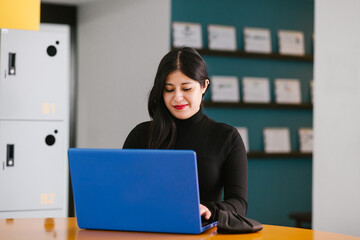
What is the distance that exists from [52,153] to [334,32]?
6.11 ft

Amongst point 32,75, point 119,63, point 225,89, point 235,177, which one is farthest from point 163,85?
point 225,89

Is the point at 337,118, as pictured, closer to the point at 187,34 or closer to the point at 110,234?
the point at 187,34

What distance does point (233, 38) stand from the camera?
16.6 ft

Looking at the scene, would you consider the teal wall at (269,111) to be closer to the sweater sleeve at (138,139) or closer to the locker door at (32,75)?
the locker door at (32,75)

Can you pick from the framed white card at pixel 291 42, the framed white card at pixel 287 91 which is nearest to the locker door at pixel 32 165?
the framed white card at pixel 287 91

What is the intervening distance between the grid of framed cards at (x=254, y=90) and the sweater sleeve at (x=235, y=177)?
2.85 metres

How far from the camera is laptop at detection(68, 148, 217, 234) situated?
153 cm

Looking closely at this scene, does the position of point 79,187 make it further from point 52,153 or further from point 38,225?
point 52,153

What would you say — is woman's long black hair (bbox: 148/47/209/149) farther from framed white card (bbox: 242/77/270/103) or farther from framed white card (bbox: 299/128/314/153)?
framed white card (bbox: 299/128/314/153)

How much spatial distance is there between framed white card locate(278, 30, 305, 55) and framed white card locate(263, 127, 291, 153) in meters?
0.76

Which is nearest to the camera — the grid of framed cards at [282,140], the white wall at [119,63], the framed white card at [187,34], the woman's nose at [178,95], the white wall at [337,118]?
the woman's nose at [178,95]

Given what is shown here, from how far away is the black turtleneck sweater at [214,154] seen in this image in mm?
2012

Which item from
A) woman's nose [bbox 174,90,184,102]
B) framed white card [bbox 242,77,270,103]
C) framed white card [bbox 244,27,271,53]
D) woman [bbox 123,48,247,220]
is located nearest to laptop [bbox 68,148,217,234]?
woman [bbox 123,48,247,220]

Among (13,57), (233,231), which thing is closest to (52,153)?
(13,57)
